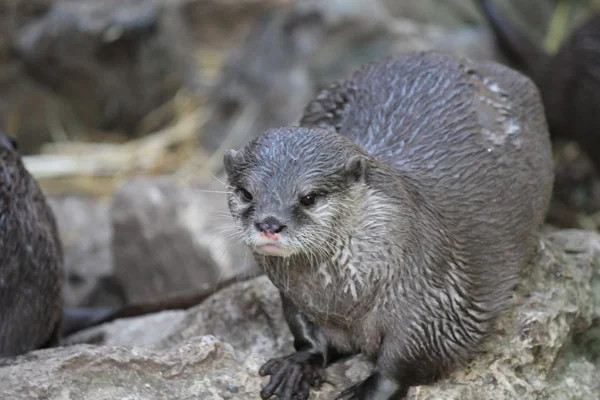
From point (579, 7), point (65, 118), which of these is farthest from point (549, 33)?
point (65, 118)

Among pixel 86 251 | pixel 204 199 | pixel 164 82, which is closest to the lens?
pixel 204 199

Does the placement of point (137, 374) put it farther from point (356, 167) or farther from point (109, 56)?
point (109, 56)

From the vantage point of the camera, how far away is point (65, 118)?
4.96m

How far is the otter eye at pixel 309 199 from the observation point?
5.76 feet

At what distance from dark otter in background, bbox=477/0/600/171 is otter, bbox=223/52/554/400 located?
63.9 inches

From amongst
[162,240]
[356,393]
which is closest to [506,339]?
[356,393]

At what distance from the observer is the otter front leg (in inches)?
78.7

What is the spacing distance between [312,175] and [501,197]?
2.13 ft

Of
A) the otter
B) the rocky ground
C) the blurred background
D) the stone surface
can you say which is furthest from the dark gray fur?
the blurred background

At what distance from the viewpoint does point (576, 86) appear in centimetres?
407

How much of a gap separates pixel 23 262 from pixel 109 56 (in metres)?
2.59

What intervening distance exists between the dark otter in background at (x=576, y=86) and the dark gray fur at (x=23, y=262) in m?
2.42

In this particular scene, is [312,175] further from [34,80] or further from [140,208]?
[34,80]

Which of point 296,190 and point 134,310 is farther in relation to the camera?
point 134,310
